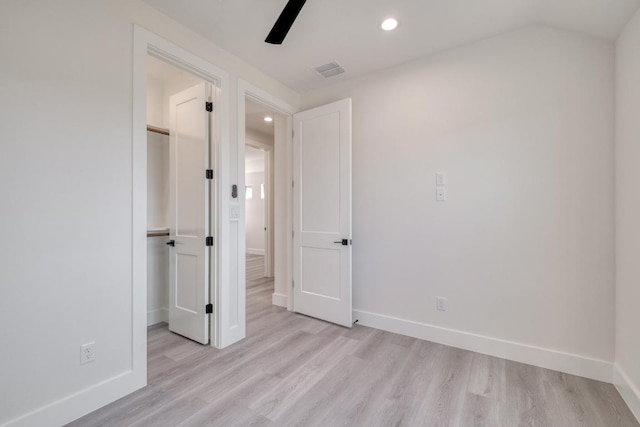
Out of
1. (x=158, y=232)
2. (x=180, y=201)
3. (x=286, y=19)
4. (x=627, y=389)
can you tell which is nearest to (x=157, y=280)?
(x=158, y=232)

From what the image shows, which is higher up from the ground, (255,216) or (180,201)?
(180,201)

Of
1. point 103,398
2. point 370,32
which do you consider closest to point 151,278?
point 103,398

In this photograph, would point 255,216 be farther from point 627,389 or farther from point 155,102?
point 627,389

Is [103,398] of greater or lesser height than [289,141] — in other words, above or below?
below

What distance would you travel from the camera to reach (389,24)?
219 centimetres

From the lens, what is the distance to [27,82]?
4.83 feet

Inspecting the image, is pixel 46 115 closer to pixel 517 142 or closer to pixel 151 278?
pixel 151 278

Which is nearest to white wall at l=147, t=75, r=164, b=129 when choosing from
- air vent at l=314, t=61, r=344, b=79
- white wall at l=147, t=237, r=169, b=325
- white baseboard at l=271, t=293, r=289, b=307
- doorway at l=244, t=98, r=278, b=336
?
doorway at l=244, t=98, r=278, b=336

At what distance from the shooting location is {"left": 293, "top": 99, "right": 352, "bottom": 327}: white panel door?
115 inches

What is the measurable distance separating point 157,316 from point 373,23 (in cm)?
350

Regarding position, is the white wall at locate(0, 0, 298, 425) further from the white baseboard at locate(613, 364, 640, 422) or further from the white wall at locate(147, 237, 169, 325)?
the white baseboard at locate(613, 364, 640, 422)

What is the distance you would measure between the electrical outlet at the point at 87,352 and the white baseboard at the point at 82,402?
168 mm

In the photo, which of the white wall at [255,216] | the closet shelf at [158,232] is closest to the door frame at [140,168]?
the closet shelf at [158,232]

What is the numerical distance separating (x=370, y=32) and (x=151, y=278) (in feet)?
10.5
